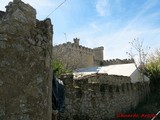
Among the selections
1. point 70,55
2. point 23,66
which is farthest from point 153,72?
point 23,66

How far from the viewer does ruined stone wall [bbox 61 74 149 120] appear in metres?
11.9

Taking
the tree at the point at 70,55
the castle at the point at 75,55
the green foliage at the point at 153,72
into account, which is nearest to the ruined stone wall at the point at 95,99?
the green foliage at the point at 153,72

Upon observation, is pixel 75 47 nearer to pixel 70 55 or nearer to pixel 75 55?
pixel 75 55

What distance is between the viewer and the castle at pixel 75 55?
3229cm

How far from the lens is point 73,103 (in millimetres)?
12062

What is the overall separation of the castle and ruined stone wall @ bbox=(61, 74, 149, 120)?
1368 cm

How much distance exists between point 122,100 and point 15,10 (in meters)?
13.6

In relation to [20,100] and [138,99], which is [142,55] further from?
[20,100]

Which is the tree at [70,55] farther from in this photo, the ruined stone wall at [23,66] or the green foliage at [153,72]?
the ruined stone wall at [23,66]

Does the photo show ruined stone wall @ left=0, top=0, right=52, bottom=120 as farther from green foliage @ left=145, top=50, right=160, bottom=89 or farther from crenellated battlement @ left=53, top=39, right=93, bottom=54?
crenellated battlement @ left=53, top=39, right=93, bottom=54

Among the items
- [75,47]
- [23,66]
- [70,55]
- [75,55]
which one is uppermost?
[75,47]

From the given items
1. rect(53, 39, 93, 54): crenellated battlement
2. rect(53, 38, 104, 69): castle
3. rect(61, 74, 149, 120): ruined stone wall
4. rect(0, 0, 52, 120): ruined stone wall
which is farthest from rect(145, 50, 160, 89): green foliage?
rect(0, 0, 52, 120): ruined stone wall

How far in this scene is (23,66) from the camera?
145 inches

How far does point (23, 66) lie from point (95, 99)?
1006cm
